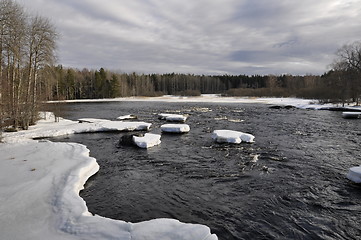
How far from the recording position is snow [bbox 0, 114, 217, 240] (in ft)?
15.1

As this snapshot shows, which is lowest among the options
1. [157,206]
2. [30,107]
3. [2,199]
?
[157,206]

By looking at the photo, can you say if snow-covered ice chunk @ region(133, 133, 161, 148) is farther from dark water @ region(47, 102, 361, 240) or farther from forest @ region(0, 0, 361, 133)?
forest @ region(0, 0, 361, 133)

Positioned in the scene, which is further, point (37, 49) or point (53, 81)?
point (53, 81)

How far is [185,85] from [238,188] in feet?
352

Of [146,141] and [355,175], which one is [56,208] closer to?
[146,141]

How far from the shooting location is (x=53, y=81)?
1020 inches

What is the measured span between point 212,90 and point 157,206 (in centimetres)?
11659

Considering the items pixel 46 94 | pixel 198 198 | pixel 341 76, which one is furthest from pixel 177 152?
pixel 341 76

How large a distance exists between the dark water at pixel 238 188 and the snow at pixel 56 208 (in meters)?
0.72

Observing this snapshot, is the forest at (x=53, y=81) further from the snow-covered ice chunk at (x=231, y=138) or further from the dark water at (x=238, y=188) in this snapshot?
the snow-covered ice chunk at (x=231, y=138)

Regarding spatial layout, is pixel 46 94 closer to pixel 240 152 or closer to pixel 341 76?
pixel 240 152

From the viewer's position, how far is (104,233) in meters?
4.65

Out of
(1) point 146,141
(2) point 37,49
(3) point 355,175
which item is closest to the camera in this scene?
(3) point 355,175

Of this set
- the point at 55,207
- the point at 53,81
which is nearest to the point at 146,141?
the point at 55,207
